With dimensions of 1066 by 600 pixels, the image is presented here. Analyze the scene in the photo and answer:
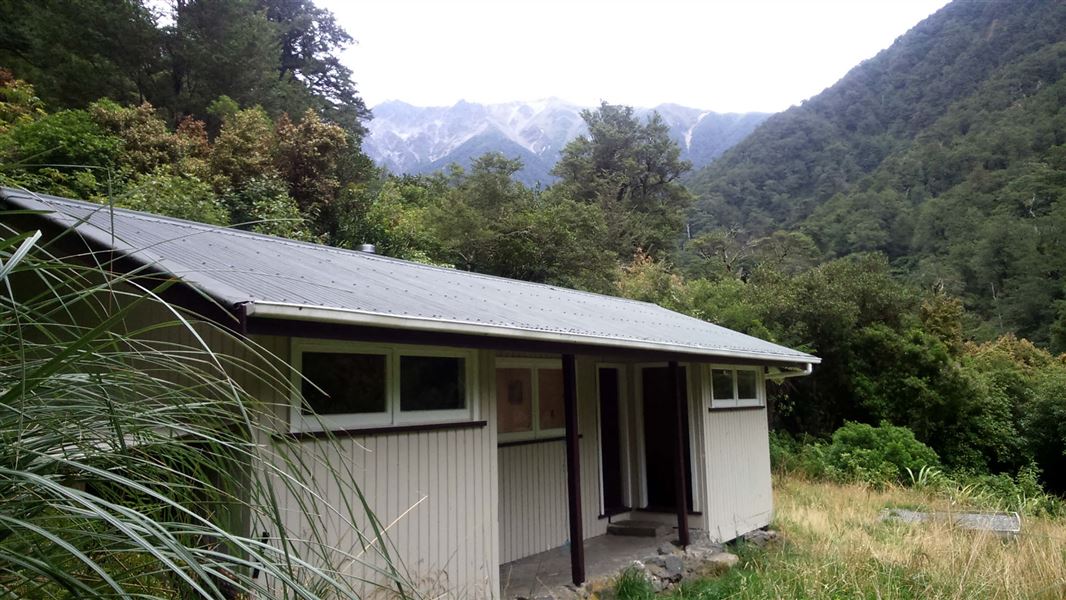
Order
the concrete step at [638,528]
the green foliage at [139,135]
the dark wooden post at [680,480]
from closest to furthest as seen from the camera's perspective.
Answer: the dark wooden post at [680,480] → the concrete step at [638,528] → the green foliage at [139,135]

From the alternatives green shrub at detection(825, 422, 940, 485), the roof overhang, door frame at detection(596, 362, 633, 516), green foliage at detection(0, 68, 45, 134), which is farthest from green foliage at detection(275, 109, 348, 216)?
green shrub at detection(825, 422, 940, 485)

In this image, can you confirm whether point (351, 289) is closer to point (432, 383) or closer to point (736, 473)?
point (432, 383)

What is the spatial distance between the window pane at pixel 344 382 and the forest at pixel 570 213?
1.04 m

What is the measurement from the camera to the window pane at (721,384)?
29.5 feet

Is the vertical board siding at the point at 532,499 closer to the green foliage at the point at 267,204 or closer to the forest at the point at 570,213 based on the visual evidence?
the forest at the point at 570,213

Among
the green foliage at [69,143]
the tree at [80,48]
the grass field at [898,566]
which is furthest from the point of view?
the tree at [80,48]

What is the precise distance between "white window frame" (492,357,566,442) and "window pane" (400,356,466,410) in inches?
79.3

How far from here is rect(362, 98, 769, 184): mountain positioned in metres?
111

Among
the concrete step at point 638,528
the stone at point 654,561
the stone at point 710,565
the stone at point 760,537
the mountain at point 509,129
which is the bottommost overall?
the stone at point 760,537

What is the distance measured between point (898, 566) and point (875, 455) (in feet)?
30.6

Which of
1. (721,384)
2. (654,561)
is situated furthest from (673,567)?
(721,384)

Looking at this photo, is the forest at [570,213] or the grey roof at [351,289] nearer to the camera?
the grey roof at [351,289]

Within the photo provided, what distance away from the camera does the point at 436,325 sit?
4.38 meters

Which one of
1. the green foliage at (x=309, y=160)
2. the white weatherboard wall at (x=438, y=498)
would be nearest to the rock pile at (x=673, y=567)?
the white weatherboard wall at (x=438, y=498)
